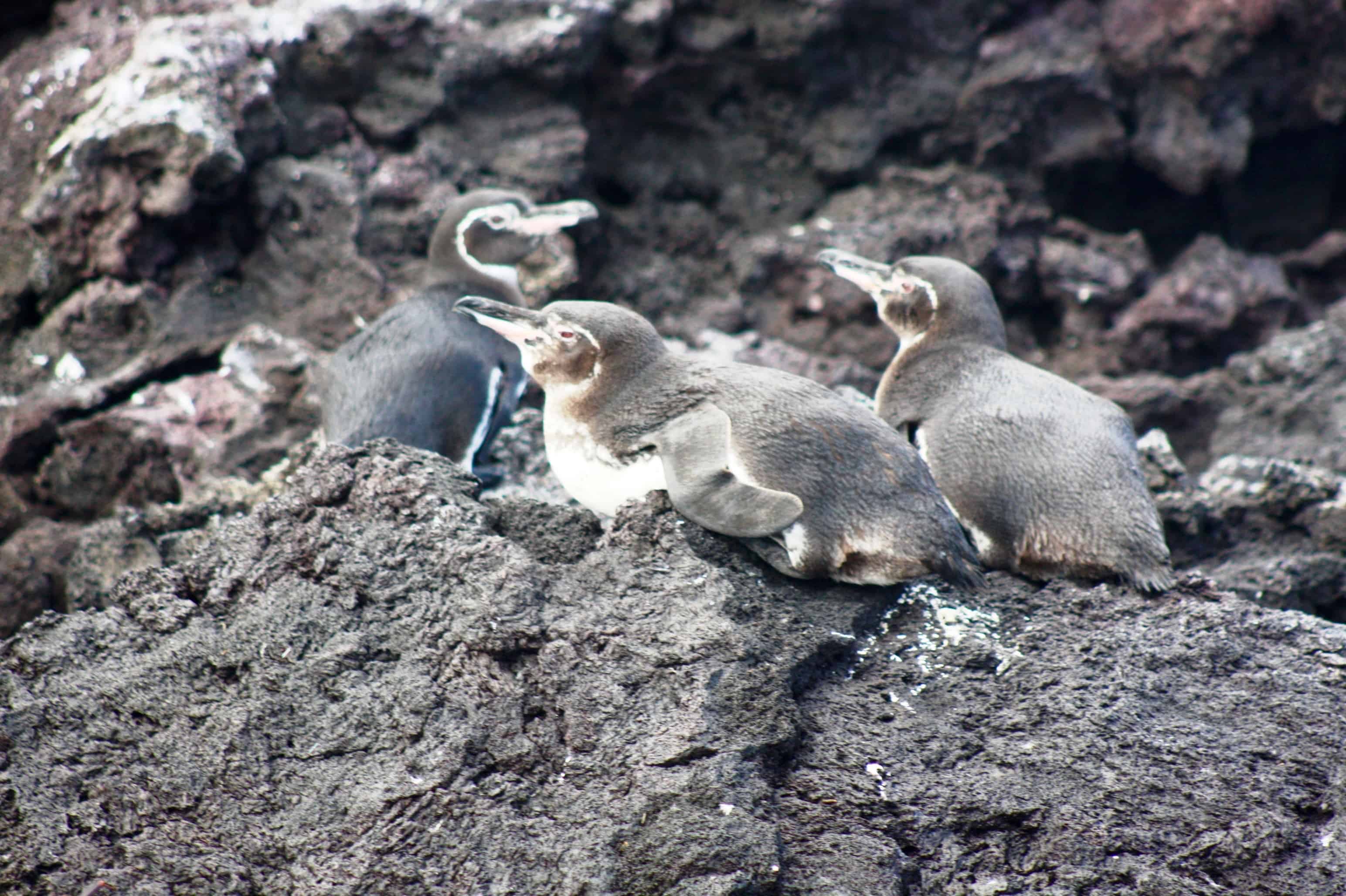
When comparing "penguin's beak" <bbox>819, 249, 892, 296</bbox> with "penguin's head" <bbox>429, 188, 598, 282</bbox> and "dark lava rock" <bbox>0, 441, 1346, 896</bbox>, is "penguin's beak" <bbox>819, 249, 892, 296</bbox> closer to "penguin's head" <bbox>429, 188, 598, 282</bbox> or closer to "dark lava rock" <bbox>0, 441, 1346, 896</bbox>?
"penguin's head" <bbox>429, 188, 598, 282</bbox>

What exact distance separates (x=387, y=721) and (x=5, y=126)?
479cm

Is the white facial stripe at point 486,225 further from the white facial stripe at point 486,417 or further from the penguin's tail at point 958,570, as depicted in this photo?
the penguin's tail at point 958,570

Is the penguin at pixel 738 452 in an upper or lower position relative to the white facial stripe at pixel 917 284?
upper

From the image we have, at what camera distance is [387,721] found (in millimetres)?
3143

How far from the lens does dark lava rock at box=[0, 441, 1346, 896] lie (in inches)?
116

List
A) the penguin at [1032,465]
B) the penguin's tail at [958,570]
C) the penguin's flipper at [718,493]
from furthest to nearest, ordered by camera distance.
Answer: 1. the penguin at [1032,465]
2. the penguin's tail at [958,570]
3. the penguin's flipper at [718,493]

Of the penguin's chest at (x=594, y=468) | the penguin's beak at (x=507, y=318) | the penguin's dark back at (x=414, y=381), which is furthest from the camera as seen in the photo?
the penguin's dark back at (x=414, y=381)

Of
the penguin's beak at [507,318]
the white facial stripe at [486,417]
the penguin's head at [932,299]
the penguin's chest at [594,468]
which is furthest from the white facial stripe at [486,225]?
the penguin's chest at [594,468]

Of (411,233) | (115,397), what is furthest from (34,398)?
(411,233)

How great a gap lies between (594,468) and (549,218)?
232 centimetres

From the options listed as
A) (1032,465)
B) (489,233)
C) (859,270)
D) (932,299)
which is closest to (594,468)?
(1032,465)

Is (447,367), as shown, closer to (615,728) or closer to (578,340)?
(578,340)

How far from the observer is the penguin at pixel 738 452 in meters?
3.58

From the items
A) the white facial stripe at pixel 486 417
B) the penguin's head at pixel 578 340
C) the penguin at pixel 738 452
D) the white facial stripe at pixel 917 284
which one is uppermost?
the penguin's head at pixel 578 340
